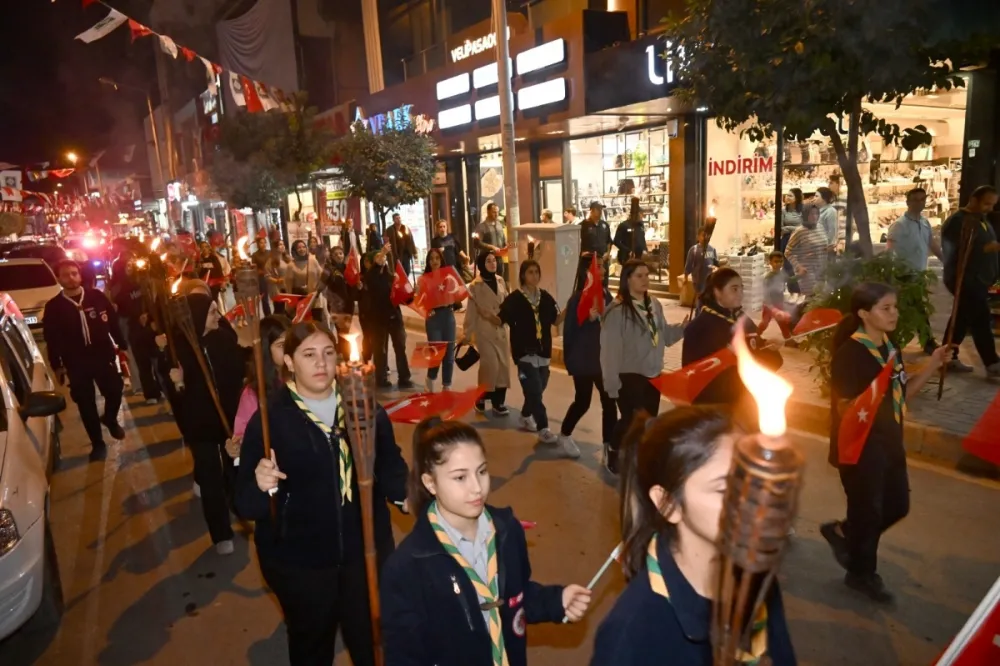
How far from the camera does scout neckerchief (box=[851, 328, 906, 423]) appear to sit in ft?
13.4

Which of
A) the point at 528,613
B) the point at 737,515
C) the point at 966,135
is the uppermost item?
the point at 966,135

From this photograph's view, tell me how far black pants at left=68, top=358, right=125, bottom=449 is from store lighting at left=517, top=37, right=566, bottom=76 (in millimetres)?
9900

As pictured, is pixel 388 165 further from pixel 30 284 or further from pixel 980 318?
pixel 980 318

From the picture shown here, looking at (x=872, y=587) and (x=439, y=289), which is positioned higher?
(x=439, y=289)

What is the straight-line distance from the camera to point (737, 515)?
3.76 ft

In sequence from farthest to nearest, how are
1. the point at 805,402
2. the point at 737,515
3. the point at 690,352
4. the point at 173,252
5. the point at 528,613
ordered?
the point at 173,252
the point at 805,402
the point at 690,352
the point at 528,613
the point at 737,515

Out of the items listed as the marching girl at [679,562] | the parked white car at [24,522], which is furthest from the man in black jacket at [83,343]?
the marching girl at [679,562]

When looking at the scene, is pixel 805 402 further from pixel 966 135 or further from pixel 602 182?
pixel 602 182

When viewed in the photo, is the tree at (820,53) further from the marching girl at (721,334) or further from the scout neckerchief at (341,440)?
the scout neckerchief at (341,440)

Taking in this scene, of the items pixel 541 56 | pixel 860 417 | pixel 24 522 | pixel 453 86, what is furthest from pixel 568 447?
pixel 453 86

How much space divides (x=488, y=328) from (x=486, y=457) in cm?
360

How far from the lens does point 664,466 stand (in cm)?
176

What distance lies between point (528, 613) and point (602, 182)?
15702 millimetres

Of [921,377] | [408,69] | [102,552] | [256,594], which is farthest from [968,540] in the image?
[408,69]
